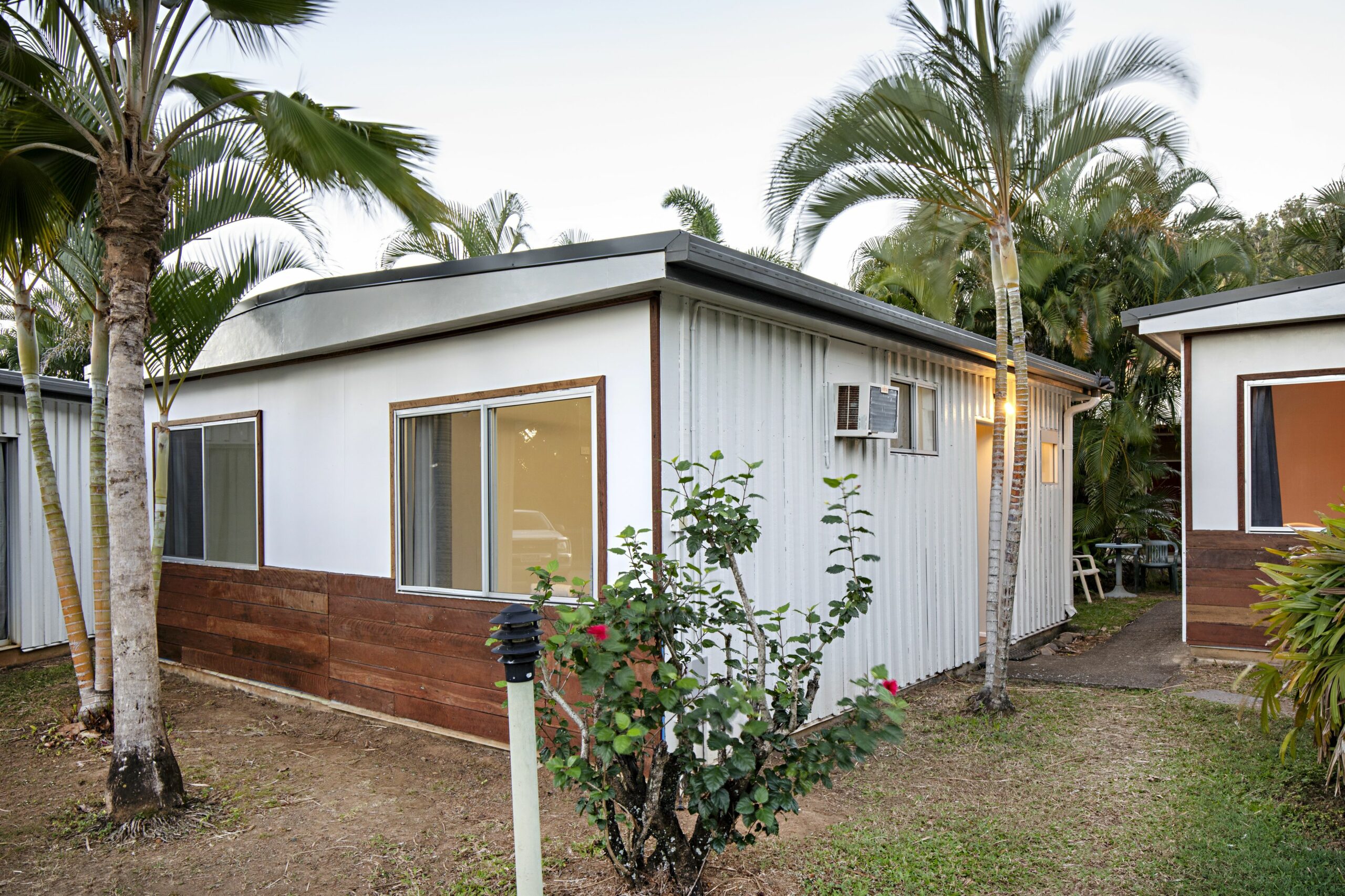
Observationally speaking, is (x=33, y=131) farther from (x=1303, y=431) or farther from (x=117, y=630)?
(x=1303, y=431)

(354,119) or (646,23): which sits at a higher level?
(646,23)

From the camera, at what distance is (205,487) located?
23.1 feet

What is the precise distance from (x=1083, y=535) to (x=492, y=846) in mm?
10850

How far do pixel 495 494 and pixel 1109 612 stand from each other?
8.22 metres

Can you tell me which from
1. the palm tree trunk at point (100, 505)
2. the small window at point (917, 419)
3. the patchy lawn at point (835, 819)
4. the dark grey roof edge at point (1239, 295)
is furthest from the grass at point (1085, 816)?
the palm tree trunk at point (100, 505)

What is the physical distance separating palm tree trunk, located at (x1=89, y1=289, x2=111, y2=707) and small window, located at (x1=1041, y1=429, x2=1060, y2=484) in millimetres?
8026

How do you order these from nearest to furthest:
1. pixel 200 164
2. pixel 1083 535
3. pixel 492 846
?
pixel 492 846 < pixel 200 164 < pixel 1083 535

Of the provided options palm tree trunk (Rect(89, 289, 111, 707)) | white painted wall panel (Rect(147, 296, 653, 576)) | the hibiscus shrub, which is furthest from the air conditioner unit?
palm tree trunk (Rect(89, 289, 111, 707))

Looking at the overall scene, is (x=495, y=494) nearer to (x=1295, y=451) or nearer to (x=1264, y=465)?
(x=1264, y=465)

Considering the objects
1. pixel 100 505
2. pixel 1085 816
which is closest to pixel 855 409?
pixel 1085 816

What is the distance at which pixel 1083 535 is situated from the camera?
1220cm

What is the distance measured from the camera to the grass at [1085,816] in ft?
10.4

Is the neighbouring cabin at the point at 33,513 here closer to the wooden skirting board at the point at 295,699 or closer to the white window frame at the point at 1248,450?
the wooden skirting board at the point at 295,699

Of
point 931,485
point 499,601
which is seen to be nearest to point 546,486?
point 499,601
